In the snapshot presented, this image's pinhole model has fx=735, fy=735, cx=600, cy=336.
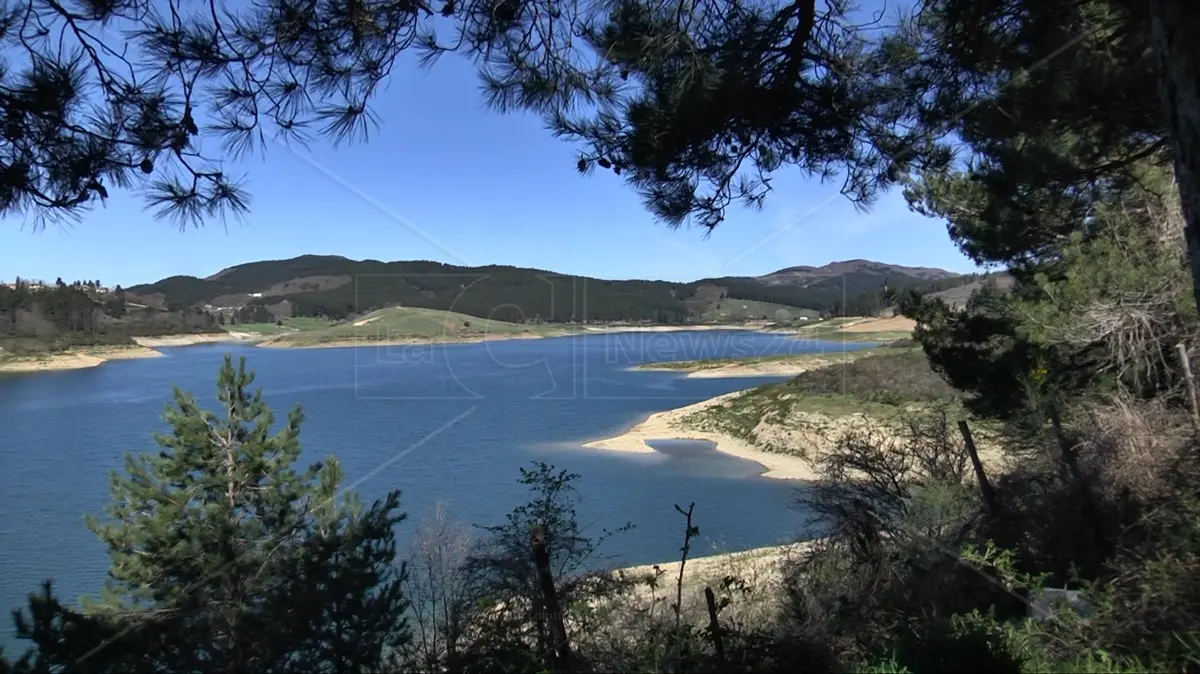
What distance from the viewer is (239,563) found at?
629cm

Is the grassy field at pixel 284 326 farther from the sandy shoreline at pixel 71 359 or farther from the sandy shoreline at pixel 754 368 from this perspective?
the sandy shoreline at pixel 754 368

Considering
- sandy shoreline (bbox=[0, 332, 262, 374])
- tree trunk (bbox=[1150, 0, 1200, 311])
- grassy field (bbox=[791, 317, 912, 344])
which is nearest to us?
tree trunk (bbox=[1150, 0, 1200, 311])

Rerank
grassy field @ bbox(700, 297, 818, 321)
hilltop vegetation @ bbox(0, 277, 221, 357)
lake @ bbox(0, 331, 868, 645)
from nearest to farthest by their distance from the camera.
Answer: lake @ bbox(0, 331, 868, 645)
hilltop vegetation @ bbox(0, 277, 221, 357)
grassy field @ bbox(700, 297, 818, 321)

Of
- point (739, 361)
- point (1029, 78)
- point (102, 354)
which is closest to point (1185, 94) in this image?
point (1029, 78)

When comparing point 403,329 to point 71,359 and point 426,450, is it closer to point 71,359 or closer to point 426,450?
point 71,359

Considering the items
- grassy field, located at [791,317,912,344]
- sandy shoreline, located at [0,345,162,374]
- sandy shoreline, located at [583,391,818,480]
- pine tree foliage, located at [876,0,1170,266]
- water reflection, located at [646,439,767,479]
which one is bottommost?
water reflection, located at [646,439,767,479]

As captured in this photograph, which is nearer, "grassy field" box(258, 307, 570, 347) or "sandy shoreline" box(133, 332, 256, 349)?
"sandy shoreline" box(133, 332, 256, 349)

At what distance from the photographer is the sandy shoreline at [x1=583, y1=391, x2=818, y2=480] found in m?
19.5

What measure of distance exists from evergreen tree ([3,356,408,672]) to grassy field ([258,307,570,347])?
201ft

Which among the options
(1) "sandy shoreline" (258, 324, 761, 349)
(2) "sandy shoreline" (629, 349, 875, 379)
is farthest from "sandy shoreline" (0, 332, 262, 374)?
(2) "sandy shoreline" (629, 349, 875, 379)

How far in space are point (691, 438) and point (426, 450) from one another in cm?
871

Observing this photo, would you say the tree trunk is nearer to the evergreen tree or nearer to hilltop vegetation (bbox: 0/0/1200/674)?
hilltop vegetation (bbox: 0/0/1200/674)

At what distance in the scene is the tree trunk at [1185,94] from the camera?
1.80m

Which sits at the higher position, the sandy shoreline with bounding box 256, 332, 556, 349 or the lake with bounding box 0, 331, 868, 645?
the sandy shoreline with bounding box 256, 332, 556, 349
